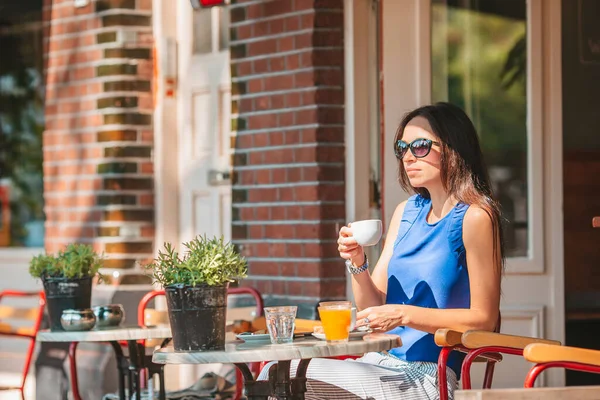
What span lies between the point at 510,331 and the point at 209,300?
2246mm

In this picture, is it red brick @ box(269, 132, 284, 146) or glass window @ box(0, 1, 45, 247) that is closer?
red brick @ box(269, 132, 284, 146)

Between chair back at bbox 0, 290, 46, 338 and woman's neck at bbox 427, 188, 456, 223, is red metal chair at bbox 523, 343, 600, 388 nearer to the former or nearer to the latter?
woman's neck at bbox 427, 188, 456, 223

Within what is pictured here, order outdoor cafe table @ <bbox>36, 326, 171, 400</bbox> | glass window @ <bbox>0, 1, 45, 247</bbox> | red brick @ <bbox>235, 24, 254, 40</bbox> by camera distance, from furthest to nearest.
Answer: glass window @ <bbox>0, 1, 45, 247</bbox> < red brick @ <bbox>235, 24, 254, 40</bbox> < outdoor cafe table @ <bbox>36, 326, 171, 400</bbox>

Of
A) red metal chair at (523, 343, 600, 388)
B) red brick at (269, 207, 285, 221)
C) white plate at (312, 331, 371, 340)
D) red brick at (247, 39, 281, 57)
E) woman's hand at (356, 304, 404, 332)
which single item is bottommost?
red metal chair at (523, 343, 600, 388)

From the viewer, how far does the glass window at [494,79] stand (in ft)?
16.4

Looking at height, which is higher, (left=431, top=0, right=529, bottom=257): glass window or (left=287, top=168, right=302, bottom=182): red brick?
(left=431, top=0, right=529, bottom=257): glass window

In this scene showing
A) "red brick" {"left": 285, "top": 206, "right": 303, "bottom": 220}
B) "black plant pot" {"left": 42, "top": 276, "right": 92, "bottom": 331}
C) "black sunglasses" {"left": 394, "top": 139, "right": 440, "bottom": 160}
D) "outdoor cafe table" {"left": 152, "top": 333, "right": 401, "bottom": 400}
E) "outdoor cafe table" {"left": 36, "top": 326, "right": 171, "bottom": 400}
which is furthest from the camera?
"red brick" {"left": 285, "top": 206, "right": 303, "bottom": 220}

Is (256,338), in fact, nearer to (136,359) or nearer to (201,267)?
(201,267)

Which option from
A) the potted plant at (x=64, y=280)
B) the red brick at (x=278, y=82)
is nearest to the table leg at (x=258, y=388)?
the potted plant at (x=64, y=280)

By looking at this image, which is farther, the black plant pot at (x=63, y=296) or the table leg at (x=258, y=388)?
the black plant pot at (x=63, y=296)

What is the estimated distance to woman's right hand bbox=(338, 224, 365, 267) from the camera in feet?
10.8

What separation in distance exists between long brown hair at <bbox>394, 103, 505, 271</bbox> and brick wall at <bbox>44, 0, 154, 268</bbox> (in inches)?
112

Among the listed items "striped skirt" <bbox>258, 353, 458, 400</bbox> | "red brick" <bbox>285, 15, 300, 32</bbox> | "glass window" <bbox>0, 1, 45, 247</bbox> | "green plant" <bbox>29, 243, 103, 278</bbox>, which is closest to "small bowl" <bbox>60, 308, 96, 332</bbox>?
"green plant" <bbox>29, 243, 103, 278</bbox>

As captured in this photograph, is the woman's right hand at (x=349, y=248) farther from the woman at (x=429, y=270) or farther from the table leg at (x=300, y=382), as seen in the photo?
the table leg at (x=300, y=382)
